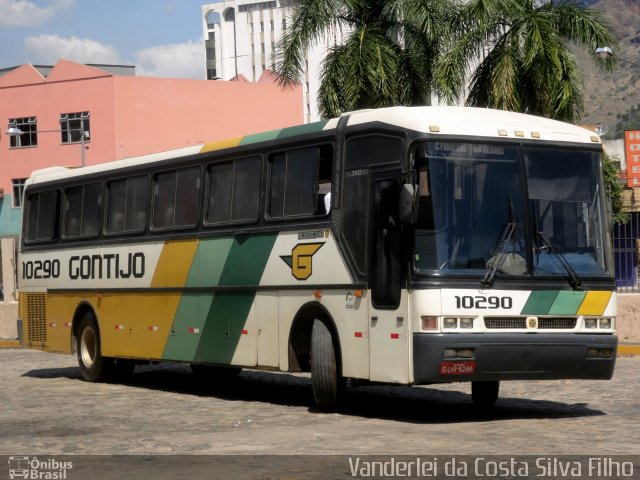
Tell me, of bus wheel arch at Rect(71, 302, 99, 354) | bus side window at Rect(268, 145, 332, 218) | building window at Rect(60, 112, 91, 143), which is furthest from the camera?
building window at Rect(60, 112, 91, 143)

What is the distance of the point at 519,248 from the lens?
504 inches

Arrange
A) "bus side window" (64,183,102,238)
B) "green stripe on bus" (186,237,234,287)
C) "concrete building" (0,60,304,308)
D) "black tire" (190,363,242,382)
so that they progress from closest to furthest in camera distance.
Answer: "green stripe on bus" (186,237,234,287) → "bus side window" (64,183,102,238) → "black tire" (190,363,242,382) → "concrete building" (0,60,304,308)

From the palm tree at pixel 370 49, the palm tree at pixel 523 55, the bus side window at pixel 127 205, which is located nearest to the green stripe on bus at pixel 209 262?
the bus side window at pixel 127 205

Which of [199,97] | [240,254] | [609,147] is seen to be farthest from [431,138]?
[199,97]

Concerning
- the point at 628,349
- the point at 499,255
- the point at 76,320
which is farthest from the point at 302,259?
the point at 628,349

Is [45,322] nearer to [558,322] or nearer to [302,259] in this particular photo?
[302,259]

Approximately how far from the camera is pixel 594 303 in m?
13.1

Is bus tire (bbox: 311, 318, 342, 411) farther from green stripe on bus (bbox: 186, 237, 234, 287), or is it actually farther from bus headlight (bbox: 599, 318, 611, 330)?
bus headlight (bbox: 599, 318, 611, 330)

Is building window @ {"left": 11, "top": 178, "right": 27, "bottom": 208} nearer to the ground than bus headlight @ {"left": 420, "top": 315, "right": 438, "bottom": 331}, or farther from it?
farther from it

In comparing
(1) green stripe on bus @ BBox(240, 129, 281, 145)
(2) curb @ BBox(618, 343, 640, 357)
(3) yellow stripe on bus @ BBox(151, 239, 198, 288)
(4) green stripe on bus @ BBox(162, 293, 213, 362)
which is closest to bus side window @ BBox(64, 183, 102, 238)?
(3) yellow stripe on bus @ BBox(151, 239, 198, 288)

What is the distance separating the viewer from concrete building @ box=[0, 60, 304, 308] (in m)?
66.8

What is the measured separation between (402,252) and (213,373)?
7663 mm

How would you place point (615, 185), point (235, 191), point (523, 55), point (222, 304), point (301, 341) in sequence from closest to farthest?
point (301, 341)
point (235, 191)
point (222, 304)
point (523, 55)
point (615, 185)

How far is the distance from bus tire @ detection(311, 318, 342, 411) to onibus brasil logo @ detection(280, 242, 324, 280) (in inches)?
27.6
